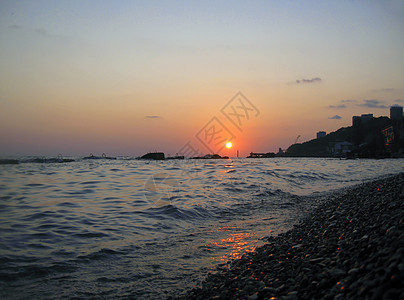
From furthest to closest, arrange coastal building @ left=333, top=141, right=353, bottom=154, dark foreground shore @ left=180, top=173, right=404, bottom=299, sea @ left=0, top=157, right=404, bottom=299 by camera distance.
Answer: coastal building @ left=333, top=141, right=353, bottom=154 → sea @ left=0, top=157, right=404, bottom=299 → dark foreground shore @ left=180, top=173, right=404, bottom=299

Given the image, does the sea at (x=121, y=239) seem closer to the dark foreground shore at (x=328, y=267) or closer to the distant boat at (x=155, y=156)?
the dark foreground shore at (x=328, y=267)

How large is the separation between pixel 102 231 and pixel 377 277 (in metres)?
7.88

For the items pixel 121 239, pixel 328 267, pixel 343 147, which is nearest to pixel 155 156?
pixel 121 239

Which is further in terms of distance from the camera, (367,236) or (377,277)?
(367,236)

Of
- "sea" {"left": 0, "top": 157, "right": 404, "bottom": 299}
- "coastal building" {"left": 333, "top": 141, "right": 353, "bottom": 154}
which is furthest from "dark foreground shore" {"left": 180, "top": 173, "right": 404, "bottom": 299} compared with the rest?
"coastal building" {"left": 333, "top": 141, "right": 353, "bottom": 154}

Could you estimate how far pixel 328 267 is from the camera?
13.1 ft

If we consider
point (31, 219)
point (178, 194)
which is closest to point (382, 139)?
point (178, 194)

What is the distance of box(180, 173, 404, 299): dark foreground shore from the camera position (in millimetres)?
3005

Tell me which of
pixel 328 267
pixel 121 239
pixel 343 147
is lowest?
pixel 121 239

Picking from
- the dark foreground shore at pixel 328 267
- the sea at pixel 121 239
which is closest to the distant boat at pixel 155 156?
the sea at pixel 121 239

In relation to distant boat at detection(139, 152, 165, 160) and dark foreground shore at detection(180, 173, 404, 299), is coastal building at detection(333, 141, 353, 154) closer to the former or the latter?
distant boat at detection(139, 152, 165, 160)

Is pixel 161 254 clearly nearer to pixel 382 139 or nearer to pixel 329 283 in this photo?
pixel 329 283

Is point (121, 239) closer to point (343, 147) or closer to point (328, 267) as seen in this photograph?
point (328, 267)

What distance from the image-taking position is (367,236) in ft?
14.9
